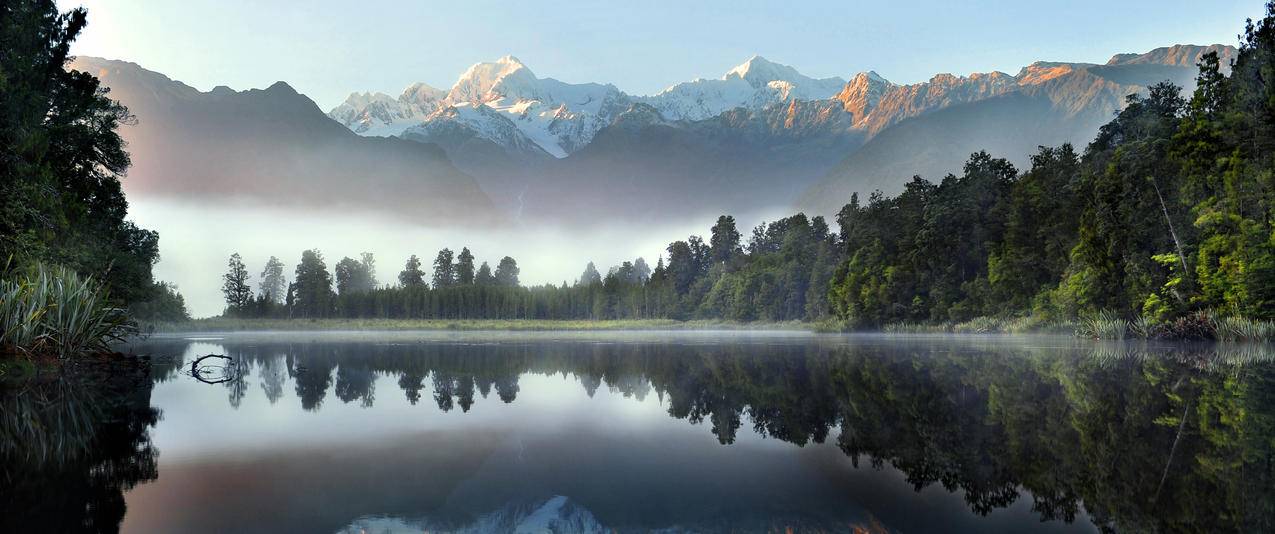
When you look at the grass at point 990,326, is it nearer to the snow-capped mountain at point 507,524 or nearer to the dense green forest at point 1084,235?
the dense green forest at point 1084,235

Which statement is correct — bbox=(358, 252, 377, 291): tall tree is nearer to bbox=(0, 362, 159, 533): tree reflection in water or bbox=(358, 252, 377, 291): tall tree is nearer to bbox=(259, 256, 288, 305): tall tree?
bbox=(259, 256, 288, 305): tall tree

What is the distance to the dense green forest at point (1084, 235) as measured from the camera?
3328 centimetres

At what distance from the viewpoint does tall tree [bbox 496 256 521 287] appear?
613 feet

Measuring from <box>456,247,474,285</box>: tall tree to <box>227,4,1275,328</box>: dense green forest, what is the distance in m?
64.8

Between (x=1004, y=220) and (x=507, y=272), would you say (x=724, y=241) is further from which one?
(x=1004, y=220)

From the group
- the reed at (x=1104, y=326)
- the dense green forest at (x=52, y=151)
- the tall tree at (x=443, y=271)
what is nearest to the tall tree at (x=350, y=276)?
the tall tree at (x=443, y=271)

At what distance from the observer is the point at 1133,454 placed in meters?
7.73

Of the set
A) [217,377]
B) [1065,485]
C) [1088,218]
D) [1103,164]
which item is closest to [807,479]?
[1065,485]

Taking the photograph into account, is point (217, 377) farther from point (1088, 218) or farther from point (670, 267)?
point (670, 267)

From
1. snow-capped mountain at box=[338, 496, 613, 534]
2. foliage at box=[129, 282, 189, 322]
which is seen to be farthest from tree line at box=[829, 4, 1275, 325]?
foliage at box=[129, 282, 189, 322]

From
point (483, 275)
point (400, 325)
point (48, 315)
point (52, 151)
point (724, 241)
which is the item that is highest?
point (724, 241)

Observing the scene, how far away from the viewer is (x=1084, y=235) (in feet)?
157

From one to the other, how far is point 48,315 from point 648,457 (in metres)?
17.8

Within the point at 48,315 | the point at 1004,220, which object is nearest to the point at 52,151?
the point at 48,315
